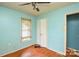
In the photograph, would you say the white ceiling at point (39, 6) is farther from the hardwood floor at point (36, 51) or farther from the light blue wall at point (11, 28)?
the hardwood floor at point (36, 51)

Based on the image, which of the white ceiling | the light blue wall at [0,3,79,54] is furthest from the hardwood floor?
the white ceiling

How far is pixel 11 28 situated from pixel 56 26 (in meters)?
0.65

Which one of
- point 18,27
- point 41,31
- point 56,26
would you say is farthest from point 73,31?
point 18,27

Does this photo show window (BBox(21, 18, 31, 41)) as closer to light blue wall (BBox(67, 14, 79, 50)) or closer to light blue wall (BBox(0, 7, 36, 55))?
light blue wall (BBox(0, 7, 36, 55))

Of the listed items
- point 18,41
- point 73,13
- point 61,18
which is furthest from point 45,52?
point 73,13

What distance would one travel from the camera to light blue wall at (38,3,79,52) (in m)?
1.04

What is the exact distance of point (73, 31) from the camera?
106 centimetres

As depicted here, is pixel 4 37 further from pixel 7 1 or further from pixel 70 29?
pixel 70 29

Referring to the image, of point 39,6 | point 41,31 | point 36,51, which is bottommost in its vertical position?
point 36,51

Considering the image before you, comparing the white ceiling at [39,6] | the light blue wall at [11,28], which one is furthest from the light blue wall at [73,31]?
the light blue wall at [11,28]

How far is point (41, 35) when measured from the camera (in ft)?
3.82

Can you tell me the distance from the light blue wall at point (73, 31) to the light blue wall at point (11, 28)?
1.66 feet

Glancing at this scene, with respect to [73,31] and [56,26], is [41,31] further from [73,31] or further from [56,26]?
[73,31]

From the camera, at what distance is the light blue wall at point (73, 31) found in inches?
40.6
